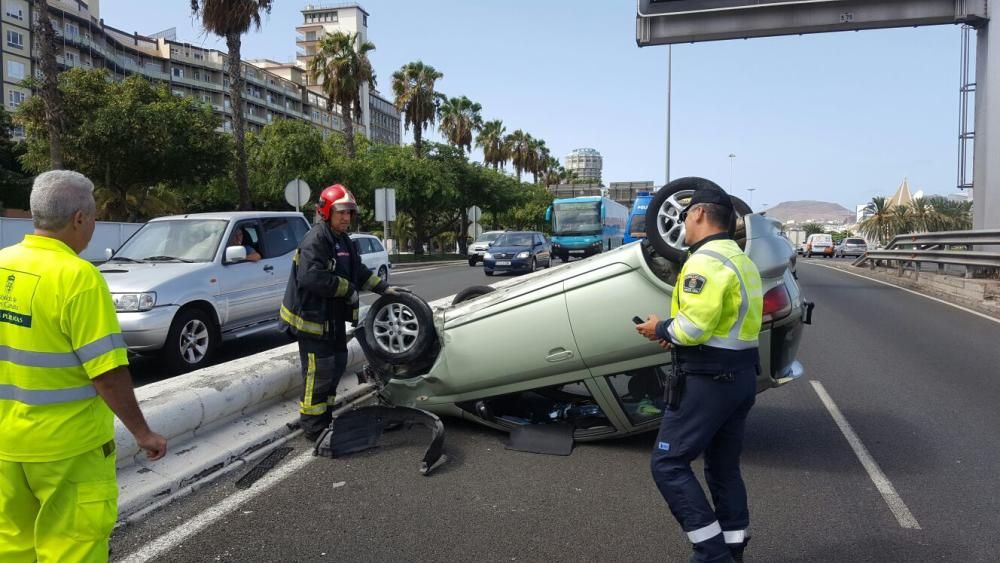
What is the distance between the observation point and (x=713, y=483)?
10.9 feet

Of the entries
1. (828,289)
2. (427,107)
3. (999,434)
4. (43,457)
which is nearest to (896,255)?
(828,289)

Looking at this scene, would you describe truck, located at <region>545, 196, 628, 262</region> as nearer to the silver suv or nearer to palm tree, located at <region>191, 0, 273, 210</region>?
palm tree, located at <region>191, 0, 273, 210</region>

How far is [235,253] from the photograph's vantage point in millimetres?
8062

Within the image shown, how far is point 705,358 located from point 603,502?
142 centimetres

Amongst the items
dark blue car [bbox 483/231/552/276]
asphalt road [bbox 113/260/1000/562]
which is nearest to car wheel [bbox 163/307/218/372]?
asphalt road [bbox 113/260/1000/562]

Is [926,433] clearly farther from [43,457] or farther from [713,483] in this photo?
[43,457]

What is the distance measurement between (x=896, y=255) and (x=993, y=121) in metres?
5.56

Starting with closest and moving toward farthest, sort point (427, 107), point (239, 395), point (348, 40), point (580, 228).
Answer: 1. point (239, 395)
2. point (580, 228)
3. point (348, 40)
4. point (427, 107)

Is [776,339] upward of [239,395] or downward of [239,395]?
upward

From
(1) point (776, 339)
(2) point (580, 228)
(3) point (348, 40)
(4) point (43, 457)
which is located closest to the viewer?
(4) point (43, 457)

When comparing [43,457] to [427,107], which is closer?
[43,457]

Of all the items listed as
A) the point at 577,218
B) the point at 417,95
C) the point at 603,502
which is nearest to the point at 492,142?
the point at 417,95

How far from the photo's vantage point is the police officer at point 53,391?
2.22 m

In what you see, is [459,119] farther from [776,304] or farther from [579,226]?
[776,304]
